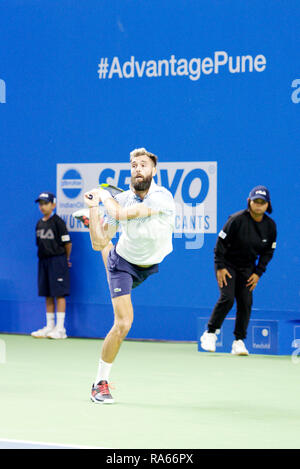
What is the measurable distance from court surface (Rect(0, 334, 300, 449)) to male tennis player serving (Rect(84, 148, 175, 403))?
0.47 metres

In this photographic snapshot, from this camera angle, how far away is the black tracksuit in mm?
10031

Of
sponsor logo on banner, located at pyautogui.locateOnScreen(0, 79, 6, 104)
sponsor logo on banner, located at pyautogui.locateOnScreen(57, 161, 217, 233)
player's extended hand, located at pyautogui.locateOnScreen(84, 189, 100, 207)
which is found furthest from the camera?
sponsor logo on banner, located at pyautogui.locateOnScreen(0, 79, 6, 104)

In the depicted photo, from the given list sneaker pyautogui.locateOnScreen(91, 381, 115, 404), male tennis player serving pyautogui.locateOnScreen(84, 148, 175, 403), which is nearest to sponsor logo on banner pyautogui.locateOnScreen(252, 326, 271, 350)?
male tennis player serving pyautogui.locateOnScreen(84, 148, 175, 403)

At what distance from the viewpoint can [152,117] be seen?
11.6 m

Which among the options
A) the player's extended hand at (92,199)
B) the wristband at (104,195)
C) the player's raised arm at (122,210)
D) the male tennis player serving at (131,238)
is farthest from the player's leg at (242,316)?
the player's extended hand at (92,199)

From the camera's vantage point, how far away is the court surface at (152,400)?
17.3 ft

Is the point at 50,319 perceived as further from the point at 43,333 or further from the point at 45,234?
the point at 45,234

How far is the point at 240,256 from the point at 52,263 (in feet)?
9.58

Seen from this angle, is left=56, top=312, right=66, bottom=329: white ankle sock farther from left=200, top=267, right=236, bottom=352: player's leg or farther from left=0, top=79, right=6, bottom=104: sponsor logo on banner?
left=0, top=79, right=6, bottom=104: sponsor logo on banner

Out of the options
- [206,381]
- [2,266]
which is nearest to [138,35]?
[2,266]

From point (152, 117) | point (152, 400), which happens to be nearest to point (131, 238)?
Result: point (152, 400)

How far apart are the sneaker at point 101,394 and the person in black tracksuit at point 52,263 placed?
5.14 metres

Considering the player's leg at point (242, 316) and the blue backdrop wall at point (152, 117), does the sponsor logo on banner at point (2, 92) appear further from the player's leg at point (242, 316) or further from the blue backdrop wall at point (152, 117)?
the player's leg at point (242, 316)

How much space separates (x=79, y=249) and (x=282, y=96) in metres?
3.55
